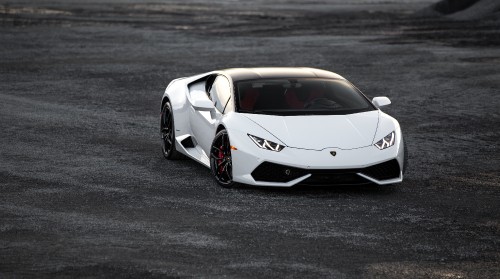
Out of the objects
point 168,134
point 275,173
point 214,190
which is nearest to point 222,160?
Answer: point 214,190

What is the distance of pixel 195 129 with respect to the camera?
44.1 ft

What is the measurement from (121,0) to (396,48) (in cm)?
3562

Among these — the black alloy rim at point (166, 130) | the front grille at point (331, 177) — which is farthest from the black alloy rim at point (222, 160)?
the black alloy rim at point (166, 130)

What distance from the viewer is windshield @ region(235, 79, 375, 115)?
12555mm

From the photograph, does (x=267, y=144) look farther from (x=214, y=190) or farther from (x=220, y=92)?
(x=220, y=92)

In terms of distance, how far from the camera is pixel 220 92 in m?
13.3

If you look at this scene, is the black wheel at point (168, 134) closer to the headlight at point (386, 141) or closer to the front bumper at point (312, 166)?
the front bumper at point (312, 166)

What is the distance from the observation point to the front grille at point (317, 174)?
11.6 m

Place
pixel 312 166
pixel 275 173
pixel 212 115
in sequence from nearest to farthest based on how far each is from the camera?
1. pixel 312 166
2. pixel 275 173
3. pixel 212 115

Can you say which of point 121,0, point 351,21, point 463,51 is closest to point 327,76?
point 463,51

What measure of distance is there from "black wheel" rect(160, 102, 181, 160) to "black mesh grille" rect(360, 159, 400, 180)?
307 cm

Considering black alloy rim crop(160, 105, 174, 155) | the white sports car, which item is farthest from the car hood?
black alloy rim crop(160, 105, 174, 155)

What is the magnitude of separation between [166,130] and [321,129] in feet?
9.78

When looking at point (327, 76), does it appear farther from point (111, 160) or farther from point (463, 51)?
point (463, 51)
